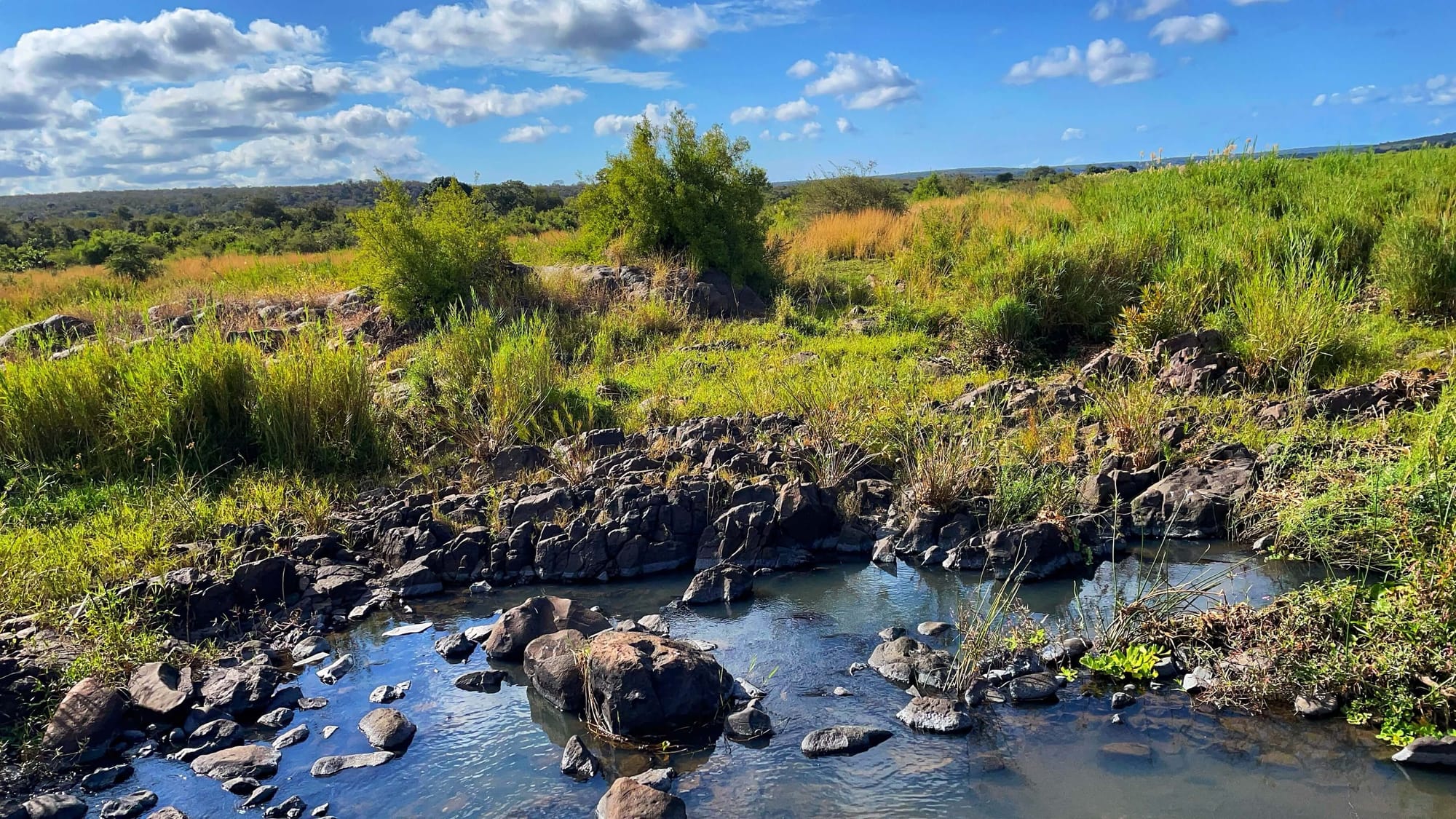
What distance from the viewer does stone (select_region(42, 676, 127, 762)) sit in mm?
4016

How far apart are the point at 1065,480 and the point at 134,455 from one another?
6684 millimetres

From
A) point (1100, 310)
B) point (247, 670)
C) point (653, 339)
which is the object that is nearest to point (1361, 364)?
point (1100, 310)

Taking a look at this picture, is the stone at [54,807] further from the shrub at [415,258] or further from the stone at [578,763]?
the shrub at [415,258]

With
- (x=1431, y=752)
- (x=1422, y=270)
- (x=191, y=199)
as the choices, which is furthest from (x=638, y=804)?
(x=191, y=199)

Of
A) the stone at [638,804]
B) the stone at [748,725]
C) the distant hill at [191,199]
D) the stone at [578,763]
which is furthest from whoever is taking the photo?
the distant hill at [191,199]

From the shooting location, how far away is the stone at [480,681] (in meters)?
4.61

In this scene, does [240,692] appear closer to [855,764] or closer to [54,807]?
[54,807]

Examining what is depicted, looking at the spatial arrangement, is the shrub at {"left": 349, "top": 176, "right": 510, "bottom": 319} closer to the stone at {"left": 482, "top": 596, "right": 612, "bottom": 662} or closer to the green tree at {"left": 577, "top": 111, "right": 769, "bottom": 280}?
the green tree at {"left": 577, "top": 111, "right": 769, "bottom": 280}

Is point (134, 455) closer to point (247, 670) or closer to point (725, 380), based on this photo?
point (247, 670)

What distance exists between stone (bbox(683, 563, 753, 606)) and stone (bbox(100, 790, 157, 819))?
2753 mm

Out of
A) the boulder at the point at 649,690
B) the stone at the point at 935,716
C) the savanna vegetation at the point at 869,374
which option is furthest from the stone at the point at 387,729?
the stone at the point at 935,716

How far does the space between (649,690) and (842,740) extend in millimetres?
851

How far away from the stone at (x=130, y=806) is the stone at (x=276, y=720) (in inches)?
22.1

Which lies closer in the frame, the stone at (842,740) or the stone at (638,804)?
the stone at (638,804)
